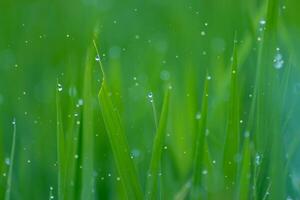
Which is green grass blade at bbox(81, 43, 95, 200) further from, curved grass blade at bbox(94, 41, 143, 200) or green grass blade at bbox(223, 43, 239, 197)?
green grass blade at bbox(223, 43, 239, 197)

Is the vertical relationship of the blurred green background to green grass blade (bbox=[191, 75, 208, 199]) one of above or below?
above

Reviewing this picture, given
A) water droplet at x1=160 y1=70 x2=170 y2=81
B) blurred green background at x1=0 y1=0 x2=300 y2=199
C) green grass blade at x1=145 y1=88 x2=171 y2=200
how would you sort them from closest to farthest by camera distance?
green grass blade at x1=145 y1=88 x2=171 y2=200 < blurred green background at x1=0 y1=0 x2=300 y2=199 < water droplet at x1=160 y1=70 x2=170 y2=81

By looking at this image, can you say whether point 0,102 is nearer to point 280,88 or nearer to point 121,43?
point 121,43

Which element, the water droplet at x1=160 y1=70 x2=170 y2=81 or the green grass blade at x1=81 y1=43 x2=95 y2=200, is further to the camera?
the water droplet at x1=160 y1=70 x2=170 y2=81

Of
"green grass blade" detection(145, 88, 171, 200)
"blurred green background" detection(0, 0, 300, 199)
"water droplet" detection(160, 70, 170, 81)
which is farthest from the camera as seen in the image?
"water droplet" detection(160, 70, 170, 81)

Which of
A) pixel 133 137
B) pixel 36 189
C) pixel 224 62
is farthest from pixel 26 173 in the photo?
pixel 224 62

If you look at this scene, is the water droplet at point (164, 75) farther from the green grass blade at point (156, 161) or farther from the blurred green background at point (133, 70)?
the green grass blade at point (156, 161)

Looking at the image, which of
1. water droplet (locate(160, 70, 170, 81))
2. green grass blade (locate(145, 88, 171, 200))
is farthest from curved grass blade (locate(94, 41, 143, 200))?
water droplet (locate(160, 70, 170, 81))
